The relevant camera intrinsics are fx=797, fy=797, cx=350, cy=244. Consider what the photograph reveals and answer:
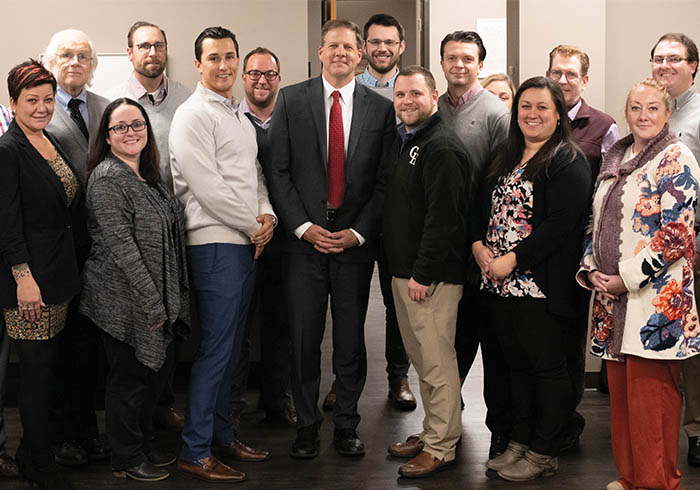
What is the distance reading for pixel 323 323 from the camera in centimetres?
357

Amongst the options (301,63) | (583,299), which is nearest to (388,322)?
(583,299)

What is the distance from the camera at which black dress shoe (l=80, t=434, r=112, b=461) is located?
11.7 ft

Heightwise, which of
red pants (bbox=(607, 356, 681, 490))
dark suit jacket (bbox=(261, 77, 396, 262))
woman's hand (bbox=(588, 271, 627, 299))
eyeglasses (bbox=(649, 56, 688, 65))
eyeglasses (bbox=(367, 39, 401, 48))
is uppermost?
eyeglasses (bbox=(367, 39, 401, 48))

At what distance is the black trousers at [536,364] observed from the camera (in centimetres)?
321

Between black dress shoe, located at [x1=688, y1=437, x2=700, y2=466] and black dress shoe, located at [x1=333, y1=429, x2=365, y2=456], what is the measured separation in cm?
144

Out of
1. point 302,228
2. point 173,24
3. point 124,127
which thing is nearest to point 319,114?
point 302,228

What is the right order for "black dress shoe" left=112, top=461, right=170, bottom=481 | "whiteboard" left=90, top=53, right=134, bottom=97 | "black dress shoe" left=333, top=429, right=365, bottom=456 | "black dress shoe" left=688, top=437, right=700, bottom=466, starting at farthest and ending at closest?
"whiteboard" left=90, top=53, right=134, bottom=97 < "black dress shoe" left=333, top=429, right=365, bottom=456 < "black dress shoe" left=688, top=437, right=700, bottom=466 < "black dress shoe" left=112, top=461, right=170, bottom=481

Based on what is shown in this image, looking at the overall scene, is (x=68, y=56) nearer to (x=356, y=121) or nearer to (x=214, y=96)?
(x=214, y=96)

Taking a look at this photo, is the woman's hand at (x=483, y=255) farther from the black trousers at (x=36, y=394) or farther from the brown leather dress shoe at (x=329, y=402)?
the black trousers at (x=36, y=394)

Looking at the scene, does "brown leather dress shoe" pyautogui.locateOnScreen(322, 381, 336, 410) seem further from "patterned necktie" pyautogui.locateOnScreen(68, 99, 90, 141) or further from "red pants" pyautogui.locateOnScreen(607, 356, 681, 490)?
"patterned necktie" pyautogui.locateOnScreen(68, 99, 90, 141)

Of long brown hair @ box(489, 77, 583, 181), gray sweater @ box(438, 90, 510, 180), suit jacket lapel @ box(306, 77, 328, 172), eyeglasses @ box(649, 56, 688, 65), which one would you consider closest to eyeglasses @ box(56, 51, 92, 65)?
suit jacket lapel @ box(306, 77, 328, 172)

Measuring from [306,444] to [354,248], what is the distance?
0.91 m

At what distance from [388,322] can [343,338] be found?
849mm

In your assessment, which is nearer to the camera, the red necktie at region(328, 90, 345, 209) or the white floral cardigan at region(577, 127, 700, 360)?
the white floral cardigan at region(577, 127, 700, 360)
